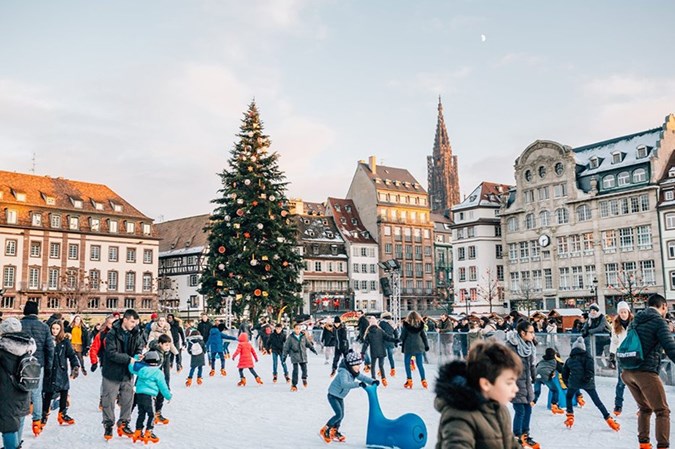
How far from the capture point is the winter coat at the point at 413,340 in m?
15.9

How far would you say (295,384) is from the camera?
1633 cm

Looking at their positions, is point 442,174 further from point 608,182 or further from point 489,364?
point 489,364

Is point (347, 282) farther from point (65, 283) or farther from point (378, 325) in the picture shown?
point (378, 325)

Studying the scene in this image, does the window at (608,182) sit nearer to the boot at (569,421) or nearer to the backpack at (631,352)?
the boot at (569,421)

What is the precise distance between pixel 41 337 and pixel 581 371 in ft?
25.9

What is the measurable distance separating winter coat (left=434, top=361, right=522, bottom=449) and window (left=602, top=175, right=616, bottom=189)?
59.5 m

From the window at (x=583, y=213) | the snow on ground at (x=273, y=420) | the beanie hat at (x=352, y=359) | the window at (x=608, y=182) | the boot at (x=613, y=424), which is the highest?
the window at (x=608, y=182)

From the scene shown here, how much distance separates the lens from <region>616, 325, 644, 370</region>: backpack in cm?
752

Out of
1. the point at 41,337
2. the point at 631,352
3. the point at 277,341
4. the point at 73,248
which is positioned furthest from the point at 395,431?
the point at 73,248

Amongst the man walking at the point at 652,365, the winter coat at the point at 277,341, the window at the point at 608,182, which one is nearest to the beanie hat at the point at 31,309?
the man walking at the point at 652,365

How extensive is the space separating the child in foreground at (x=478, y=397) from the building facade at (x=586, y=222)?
2034 inches

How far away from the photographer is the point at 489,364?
3379mm

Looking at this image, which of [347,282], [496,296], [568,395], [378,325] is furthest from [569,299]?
[568,395]

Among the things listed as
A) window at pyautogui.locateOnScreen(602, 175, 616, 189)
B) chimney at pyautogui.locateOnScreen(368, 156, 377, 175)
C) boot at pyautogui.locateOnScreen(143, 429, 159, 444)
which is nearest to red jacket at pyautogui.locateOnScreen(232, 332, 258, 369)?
boot at pyautogui.locateOnScreen(143, 429, 159, 444)
